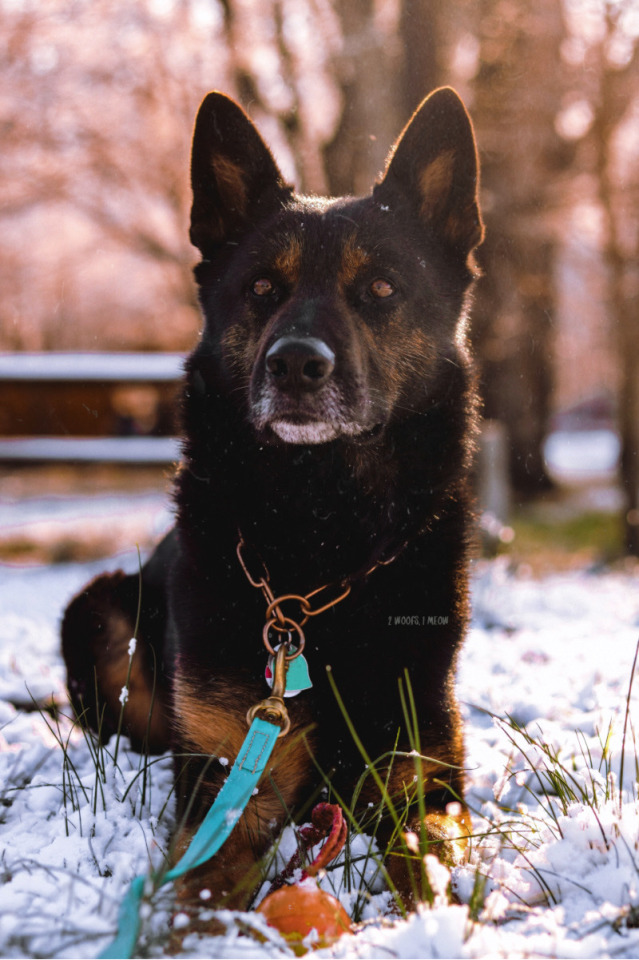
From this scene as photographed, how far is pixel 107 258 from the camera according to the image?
17.4m

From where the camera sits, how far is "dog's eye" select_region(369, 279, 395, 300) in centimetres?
253

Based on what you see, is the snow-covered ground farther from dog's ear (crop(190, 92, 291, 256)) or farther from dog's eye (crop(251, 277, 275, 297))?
dog's ear (crop(190, 92, 291, 256))

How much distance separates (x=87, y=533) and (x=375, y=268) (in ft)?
22.1

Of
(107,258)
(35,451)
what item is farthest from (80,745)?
(107,258)

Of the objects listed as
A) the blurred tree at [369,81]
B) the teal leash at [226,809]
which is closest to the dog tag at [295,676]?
the teal leash at [226,809]

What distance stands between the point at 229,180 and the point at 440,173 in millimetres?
769

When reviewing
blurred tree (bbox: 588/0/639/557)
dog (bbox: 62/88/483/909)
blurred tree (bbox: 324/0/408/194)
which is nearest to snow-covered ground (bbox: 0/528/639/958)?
dog (bbox: 62/88/483/909)

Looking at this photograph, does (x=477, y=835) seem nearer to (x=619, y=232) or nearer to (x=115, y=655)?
(x=115, y=655)

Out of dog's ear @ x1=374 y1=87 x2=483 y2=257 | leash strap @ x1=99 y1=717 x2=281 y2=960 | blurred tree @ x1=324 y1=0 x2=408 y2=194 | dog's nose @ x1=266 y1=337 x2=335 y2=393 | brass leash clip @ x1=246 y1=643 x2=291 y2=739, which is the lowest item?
leash strap @ x1=99 y1=717 x2=281 y2=960

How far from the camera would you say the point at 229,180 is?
2752 mm

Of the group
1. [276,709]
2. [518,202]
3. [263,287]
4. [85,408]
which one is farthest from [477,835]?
[518,202]

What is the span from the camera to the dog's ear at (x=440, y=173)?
102 inches

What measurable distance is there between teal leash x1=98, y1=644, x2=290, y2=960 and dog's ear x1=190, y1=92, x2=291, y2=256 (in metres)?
1.62

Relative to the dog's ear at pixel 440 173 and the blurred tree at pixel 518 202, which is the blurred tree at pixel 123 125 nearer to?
the blurred tree at pixel 518 202
